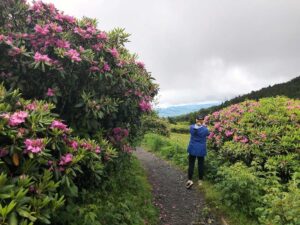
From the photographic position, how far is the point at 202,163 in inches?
352

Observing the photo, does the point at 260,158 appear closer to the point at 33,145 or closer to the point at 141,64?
the point at 141,64

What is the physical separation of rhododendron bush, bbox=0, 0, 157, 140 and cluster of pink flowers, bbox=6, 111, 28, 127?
113 cm

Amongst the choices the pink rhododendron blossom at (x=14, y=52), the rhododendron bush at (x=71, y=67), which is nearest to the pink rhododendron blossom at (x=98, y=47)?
the rhododendron bush at (x=71, y=67)

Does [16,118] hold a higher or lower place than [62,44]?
lower

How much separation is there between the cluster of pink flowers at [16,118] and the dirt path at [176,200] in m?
4.22

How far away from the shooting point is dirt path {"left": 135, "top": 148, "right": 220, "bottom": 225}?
6930 mm

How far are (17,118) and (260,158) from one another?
237 inches

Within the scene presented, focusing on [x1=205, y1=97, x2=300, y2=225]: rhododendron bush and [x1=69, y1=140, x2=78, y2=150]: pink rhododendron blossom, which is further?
[x1=205, y1=97, x2=300, y2=225]: rhododendron bush

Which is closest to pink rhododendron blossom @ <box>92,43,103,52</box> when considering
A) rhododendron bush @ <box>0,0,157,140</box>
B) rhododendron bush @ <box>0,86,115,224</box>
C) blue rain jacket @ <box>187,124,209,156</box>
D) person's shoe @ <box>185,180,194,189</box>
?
rhododendron bush @ <box>0,0,157,140</box>

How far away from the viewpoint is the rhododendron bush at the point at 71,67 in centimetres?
489

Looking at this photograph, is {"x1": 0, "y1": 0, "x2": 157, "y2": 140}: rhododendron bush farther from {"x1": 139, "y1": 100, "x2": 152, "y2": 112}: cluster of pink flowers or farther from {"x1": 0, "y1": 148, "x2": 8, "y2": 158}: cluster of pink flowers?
{"x1": 0, "y1": 148, "x2": 8, "y2": 158}: cluster of pink flowers

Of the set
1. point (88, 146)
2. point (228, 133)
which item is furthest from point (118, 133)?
point (228, 133)

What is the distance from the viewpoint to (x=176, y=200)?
8.05 m

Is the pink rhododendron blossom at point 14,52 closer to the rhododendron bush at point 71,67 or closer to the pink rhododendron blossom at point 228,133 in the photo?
the rhododendron bush at point 71,67
